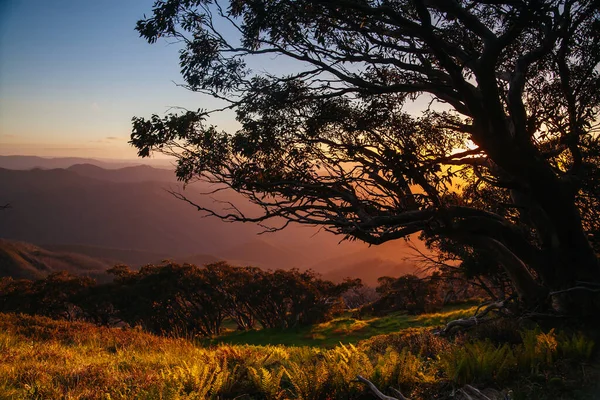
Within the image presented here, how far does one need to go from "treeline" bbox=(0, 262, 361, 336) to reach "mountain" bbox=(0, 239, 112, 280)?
5805 cm

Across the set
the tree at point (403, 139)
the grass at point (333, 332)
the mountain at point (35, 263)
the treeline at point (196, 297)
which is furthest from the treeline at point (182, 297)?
the mountain at point (35, 263)

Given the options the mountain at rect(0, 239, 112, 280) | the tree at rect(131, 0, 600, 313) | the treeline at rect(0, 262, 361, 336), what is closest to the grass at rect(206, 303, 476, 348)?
the treeline at rect(0, 262, 361, 336)

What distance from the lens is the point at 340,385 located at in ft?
17.9

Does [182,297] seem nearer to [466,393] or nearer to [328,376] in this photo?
[328,376]

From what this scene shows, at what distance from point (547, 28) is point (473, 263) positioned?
37.4ft

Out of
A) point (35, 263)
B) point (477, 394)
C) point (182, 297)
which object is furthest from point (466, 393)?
point (35, 263)

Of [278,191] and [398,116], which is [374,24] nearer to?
[398,116]

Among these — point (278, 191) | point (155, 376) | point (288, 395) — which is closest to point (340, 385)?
point (288, 395)

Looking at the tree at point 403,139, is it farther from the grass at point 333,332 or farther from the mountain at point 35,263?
the mountain at point 35,263

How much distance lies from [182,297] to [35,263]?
4878 inches

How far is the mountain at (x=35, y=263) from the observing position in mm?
110000

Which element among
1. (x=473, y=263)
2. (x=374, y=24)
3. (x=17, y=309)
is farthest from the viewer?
(x=17, y=309)

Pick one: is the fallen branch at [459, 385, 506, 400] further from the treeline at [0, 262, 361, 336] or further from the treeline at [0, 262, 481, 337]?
the treeline at [0, 262, 361, 336]

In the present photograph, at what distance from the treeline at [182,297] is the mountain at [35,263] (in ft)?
190
